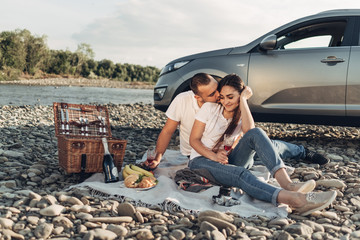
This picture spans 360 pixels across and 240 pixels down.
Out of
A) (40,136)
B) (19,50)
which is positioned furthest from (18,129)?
(19,50)

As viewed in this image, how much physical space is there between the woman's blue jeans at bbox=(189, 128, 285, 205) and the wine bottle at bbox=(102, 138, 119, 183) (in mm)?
726

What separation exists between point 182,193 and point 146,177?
14.9 inches

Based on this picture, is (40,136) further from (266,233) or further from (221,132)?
(266,233)

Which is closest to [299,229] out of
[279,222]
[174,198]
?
[279,222]

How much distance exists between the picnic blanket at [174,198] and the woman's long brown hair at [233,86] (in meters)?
0.49

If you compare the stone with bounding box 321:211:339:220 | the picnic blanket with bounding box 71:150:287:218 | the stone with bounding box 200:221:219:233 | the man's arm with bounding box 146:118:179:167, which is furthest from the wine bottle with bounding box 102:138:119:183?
the stone with bounding box 321:211:339:220

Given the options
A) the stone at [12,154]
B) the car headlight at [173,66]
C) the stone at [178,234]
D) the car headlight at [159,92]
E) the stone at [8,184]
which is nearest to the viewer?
the stone at [178,234]

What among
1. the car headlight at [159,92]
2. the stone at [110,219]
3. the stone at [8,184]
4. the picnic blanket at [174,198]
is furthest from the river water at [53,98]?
the stone at [110,219]

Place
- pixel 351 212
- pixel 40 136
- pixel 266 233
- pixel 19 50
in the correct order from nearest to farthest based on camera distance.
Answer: pixel 266 233 → pixel 351 212 → pixel 40 136 → pixel 19 50

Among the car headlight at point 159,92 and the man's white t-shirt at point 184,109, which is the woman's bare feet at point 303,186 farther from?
the car headlight at point 159,92

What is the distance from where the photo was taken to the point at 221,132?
352cm

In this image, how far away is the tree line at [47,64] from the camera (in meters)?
42.8

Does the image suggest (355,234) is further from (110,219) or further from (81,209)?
(81,209)

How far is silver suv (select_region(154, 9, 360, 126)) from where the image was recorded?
197 inches
